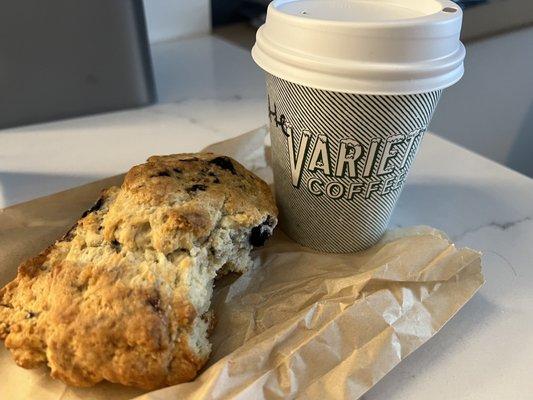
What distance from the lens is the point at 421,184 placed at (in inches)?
30.9

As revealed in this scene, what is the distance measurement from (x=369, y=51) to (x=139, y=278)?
1.00ft

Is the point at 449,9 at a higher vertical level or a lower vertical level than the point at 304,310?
higher

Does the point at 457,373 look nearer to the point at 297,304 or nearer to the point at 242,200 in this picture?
the point at 297,304

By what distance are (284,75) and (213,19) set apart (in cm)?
92

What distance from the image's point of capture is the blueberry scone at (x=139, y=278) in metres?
0.45

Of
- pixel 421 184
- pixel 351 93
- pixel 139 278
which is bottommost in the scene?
pixel 421 184

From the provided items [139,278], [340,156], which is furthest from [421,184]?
[139,278]

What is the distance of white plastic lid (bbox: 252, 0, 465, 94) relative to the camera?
452mm

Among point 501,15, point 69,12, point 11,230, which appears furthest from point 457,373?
point 501,15

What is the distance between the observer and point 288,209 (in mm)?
632

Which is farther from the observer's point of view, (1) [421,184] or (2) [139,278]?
(1) [421,184]

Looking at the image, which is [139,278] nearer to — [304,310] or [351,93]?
[304,310]

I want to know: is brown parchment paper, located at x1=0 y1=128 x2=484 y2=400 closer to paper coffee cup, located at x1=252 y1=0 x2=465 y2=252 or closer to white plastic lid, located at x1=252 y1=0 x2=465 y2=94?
paper coffee cup, located at x1=252 y1=0 x2=465 y2=252

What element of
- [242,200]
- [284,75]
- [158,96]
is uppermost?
[284,75]
